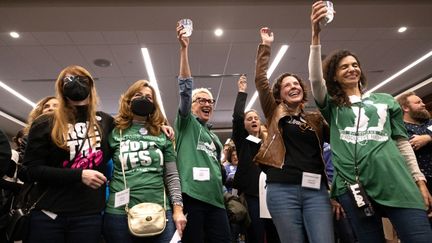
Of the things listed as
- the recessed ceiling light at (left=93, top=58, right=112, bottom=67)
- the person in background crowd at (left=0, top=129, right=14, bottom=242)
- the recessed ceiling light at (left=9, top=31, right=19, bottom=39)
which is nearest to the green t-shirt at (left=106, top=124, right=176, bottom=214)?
the person in background crowd at (left=0, top=129, right=14, bottom=242)

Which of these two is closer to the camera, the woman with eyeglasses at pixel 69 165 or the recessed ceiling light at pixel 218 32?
the woman with eyeglasses at pixel 69 165

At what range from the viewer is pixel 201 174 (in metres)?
2.04

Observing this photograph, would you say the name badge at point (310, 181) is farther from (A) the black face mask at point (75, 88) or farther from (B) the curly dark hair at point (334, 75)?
(A) the black face mask at point (75, 88)

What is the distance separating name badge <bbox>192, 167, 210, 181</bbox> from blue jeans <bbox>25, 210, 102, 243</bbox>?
634 millimetres

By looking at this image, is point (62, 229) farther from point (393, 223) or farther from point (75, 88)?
point (393, 223)

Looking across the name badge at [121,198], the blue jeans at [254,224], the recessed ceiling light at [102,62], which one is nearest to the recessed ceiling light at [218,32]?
the recessed ceiling light at [102,62]

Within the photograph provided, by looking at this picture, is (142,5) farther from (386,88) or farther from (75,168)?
(386,88)

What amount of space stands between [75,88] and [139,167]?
514 mm

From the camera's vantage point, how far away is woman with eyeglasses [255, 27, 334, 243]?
173 cm

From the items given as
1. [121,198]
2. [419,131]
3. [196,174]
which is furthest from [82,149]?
[419,131]

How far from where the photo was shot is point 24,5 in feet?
14.2

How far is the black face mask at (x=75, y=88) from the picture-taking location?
68.0 inches

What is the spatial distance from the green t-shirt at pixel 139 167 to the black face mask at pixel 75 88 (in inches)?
10.5

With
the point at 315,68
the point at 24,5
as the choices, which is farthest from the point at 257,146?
the point at 24,5
